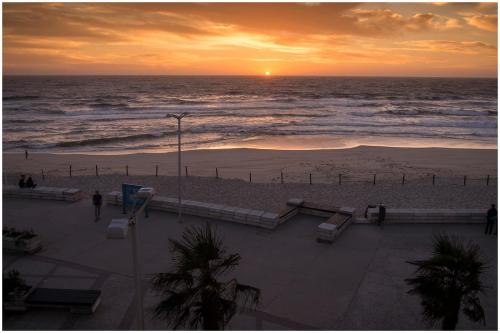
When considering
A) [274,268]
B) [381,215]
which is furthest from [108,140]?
[274,268]

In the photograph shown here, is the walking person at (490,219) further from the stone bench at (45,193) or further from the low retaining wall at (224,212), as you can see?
the stone bench at (45,193)

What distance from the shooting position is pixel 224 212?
48.2 ft

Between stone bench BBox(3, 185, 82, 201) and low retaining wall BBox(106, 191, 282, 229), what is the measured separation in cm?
183

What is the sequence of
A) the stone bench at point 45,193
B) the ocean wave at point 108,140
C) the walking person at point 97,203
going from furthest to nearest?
the ocean wave at point 108,140 < the stone bench at point 45,193 < the walking person at point 97,203

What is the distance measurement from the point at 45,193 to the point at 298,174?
49.0 feet

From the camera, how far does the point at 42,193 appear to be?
→ 677 inches

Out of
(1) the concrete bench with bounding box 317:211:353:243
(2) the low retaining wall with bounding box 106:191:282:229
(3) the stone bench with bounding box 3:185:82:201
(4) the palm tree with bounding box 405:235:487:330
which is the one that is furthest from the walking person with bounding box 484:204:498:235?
(3) the stone bench with bounding box 3:185:82:201

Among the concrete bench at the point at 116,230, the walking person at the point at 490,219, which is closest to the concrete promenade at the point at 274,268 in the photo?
the walking person at the point at 490,219

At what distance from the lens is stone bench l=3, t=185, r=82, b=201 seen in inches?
668

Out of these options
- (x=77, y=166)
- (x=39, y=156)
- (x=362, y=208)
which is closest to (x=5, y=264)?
(x=362, y=208)

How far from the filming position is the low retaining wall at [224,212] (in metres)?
14.1

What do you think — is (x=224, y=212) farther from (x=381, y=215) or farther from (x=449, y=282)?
(x=449, y=282)

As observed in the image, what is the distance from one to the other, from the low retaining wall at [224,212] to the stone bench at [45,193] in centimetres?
183

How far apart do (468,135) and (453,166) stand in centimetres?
1661
